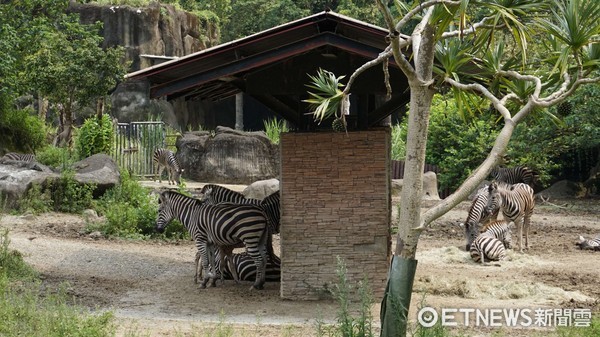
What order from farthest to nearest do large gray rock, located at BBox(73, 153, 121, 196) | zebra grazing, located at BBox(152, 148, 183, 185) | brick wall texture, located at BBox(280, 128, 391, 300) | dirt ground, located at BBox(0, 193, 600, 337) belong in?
zebra grazing, located at BBox(152, 148, 183, 185)
large gray rock, located at BBox(73, 153, 121, 196)
brick wall texture, located at BBox(280, 128, 391, 300)
dirt ground, located at BBox(0, 193, 600, 337)

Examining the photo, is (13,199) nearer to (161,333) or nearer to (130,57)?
(161,333)

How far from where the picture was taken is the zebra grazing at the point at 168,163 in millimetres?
27514

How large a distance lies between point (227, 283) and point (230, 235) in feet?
3.66

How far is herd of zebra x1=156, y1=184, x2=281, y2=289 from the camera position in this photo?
12.3 m

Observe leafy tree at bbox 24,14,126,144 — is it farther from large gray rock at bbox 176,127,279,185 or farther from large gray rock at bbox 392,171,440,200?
large gray rock at bbox 392,171,440,200

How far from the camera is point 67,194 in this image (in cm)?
1911

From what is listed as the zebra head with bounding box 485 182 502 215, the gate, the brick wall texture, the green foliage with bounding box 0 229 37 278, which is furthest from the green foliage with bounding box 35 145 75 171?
the brick wall texture

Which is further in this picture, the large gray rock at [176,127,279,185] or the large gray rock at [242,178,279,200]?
the large gray rock at [176,127,279,185]

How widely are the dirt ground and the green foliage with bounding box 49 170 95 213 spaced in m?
0.52

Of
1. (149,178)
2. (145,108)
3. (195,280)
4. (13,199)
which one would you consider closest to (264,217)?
(195,280)

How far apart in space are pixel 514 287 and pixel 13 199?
406 inches

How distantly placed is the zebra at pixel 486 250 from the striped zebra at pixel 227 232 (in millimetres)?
4055

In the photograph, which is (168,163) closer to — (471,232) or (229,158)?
(229,158)

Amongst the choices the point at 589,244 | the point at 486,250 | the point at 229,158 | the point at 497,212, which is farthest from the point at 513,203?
the point at 229,158
